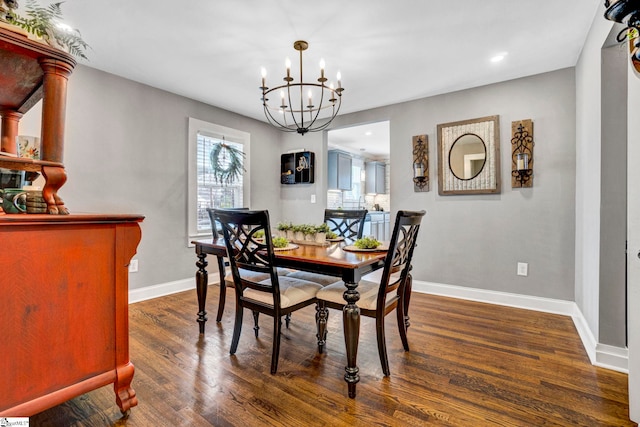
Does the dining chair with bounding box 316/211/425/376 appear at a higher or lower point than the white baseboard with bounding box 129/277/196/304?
higher

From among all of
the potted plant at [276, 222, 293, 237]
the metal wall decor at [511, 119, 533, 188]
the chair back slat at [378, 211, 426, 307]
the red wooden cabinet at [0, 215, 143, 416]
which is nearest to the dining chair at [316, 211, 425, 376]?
the chair back slat at [378, 211, 426, 307]

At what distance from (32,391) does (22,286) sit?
0.41 metres

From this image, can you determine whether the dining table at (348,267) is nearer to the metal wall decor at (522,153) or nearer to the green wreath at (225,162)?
the metal wall decor at (522,153)

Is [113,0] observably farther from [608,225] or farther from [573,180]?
[573,180]

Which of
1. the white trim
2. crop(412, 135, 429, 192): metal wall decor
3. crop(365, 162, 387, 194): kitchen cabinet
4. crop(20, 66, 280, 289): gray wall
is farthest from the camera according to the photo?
crop(365, 162, 387, 194): kitchen cabinet

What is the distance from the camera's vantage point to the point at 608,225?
2.01 m

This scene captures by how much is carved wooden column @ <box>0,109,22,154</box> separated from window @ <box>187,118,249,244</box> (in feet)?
6.72

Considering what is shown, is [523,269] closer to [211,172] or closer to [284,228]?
[284,228]

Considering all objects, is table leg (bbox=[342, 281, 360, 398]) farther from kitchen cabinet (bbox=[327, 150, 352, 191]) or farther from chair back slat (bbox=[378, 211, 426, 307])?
kitchen cabinet (bbox=[327, 150, 352, 191])

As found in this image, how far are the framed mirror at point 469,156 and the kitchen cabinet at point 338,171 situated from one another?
3053mm

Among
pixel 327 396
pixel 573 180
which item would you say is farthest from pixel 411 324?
pixel 573 180

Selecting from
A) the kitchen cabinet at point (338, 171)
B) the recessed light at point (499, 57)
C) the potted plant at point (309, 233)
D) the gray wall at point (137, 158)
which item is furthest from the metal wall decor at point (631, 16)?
the kitchen cabinet at point (338, 171)

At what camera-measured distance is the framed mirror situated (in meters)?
3.28

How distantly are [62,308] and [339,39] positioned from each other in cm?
242
